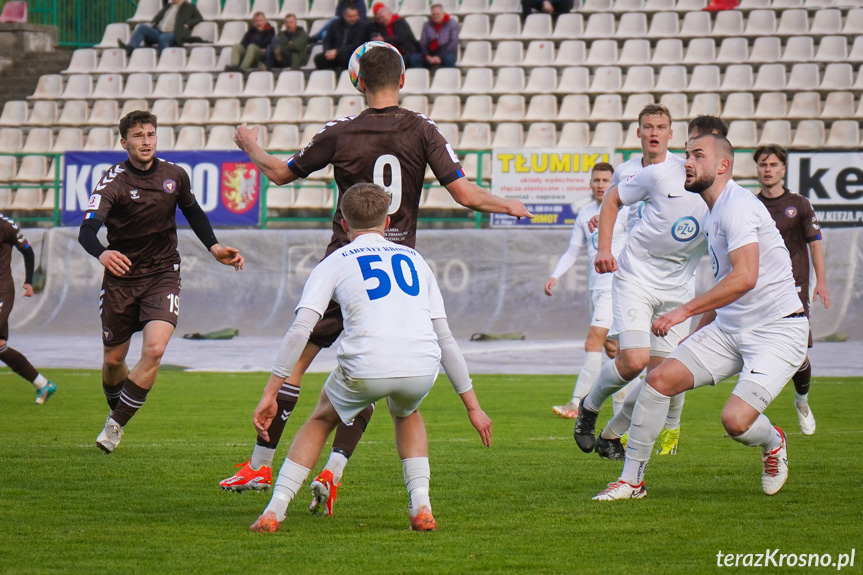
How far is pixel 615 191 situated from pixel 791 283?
1.73 metres

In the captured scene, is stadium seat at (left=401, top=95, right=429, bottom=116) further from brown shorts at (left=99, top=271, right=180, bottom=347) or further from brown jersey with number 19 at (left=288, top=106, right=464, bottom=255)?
brown jersey with number 19 at (left=288, top=106, right=464, bottom=255)

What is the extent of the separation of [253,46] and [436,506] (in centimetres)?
1771

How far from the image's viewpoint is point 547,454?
7.57 meters

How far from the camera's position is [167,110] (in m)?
22.0

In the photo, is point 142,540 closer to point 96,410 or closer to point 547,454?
point 547,454

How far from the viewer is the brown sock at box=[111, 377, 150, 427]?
743 cm

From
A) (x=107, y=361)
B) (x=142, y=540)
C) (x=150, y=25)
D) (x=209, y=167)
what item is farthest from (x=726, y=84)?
(x=142, y=540)

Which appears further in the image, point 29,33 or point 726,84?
point 29,33

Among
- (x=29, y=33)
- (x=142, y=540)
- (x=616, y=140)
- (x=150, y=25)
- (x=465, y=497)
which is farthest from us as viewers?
(x=29, y=33)

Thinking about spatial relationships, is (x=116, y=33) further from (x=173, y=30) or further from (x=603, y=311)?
(x=603, y=311)

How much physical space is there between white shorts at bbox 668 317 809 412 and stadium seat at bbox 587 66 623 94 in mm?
14893

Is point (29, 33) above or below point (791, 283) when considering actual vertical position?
above

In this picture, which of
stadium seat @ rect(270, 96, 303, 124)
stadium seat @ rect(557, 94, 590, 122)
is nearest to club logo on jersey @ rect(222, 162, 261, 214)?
stadium seat @ rect(270, 96, 303, 124)

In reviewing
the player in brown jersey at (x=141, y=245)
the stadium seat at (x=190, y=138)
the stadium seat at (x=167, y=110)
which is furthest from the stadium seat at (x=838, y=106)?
the player in brown jersey at (x=141, y=245)
